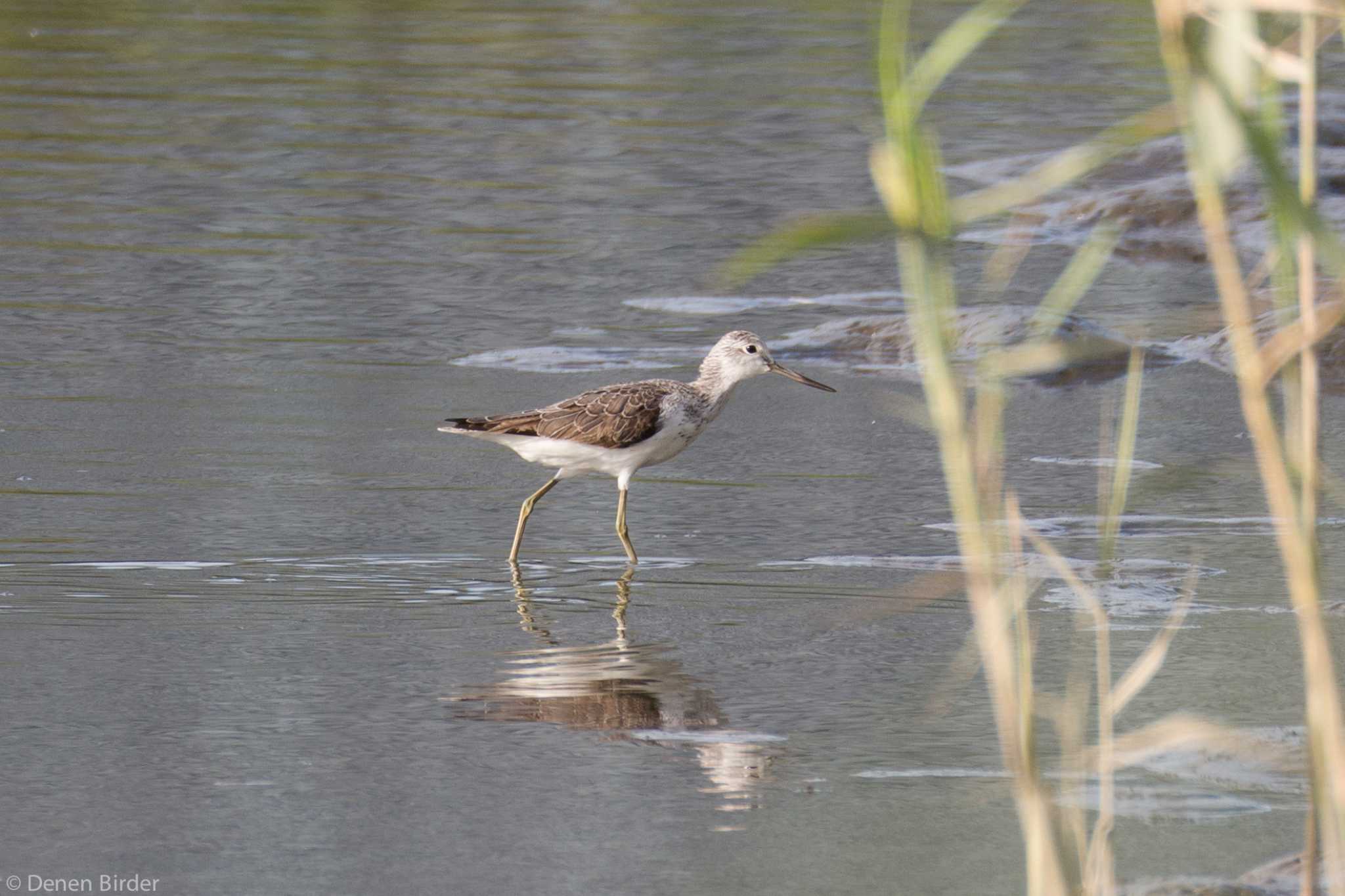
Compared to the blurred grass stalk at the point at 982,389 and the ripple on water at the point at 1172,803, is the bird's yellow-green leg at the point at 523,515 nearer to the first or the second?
the ripple on water at the point at 1172,803

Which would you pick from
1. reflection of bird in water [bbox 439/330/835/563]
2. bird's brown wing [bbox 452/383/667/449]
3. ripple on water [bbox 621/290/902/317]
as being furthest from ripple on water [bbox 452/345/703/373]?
bird's brown wing [bbox 452/383/667/449]

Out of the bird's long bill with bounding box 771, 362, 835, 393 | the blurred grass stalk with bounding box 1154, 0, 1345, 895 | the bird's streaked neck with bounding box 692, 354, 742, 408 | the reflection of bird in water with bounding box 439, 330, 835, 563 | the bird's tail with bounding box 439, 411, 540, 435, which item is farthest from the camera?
the bird's long bill with bounding box 771, 362, 835, 393

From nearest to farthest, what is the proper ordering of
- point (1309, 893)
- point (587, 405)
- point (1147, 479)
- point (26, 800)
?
point (1147, 479) → point (1309, 893) → point (26, 800) → point (587, 405)

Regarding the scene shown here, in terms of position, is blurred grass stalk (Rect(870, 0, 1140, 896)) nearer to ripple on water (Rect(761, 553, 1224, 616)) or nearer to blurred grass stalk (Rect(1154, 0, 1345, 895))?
blurred grass stalk (Rect(1154, 0, 1345, 895))

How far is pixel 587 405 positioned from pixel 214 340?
3646mm

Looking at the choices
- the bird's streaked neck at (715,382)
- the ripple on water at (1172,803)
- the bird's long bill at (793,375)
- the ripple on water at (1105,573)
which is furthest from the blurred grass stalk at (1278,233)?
the bird's long bill at (793,375)

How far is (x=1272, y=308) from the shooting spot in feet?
34.4

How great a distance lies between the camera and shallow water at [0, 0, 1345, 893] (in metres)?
4.93

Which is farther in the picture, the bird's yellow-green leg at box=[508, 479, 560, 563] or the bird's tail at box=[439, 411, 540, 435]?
the bird's tail at box=[439, 411, 540, 435]

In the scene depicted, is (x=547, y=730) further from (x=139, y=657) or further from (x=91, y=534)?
(x=91, y=534)

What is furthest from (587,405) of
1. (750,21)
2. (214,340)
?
(750,21)

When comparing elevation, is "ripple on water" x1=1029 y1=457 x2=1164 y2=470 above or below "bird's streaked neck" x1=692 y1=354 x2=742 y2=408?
below

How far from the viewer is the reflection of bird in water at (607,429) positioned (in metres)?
8.25

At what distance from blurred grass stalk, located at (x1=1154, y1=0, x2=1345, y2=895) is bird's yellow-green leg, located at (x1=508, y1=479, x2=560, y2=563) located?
459 centimetres
